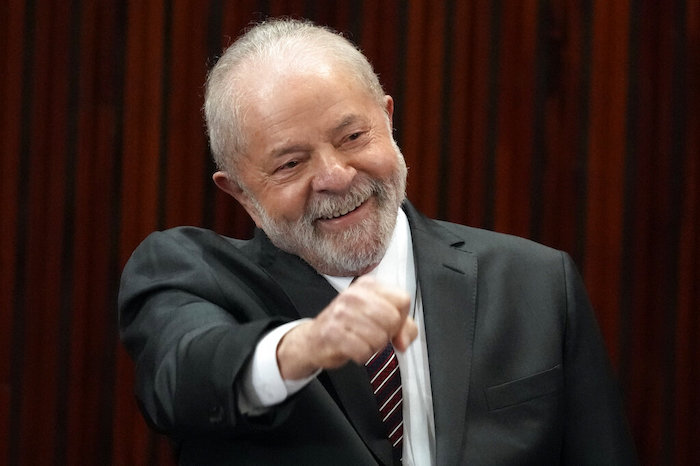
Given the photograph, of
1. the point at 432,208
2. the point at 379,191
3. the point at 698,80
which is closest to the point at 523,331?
the point at 379,191

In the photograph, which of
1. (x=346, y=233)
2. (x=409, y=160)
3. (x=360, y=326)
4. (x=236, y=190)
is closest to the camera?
(x=360, y=326)

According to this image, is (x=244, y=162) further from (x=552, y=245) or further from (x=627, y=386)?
(x=627, y=386)

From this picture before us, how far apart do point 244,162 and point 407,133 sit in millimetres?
553

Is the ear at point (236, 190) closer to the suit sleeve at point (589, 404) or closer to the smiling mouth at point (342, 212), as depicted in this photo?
the smiling mouth at point (342, 212)

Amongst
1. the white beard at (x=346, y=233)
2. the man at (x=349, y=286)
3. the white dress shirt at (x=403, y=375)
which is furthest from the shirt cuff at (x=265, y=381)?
the white beard at (x=346, y=233)

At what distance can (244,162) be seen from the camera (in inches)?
63.1

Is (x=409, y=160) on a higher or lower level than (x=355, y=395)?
higher

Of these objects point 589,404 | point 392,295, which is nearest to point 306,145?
point 392,295

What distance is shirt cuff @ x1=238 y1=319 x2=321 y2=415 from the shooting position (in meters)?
1.18

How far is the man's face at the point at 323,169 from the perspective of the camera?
1.50 m

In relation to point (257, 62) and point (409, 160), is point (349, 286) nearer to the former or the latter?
point (257, 62)

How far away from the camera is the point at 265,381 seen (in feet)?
3.89

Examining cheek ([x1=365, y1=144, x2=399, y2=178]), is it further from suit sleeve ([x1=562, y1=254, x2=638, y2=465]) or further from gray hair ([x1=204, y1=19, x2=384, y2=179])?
suit sleeve ([x1=562, y1=254, x2=638, y2=465])

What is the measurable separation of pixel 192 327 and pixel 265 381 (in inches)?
6.8
